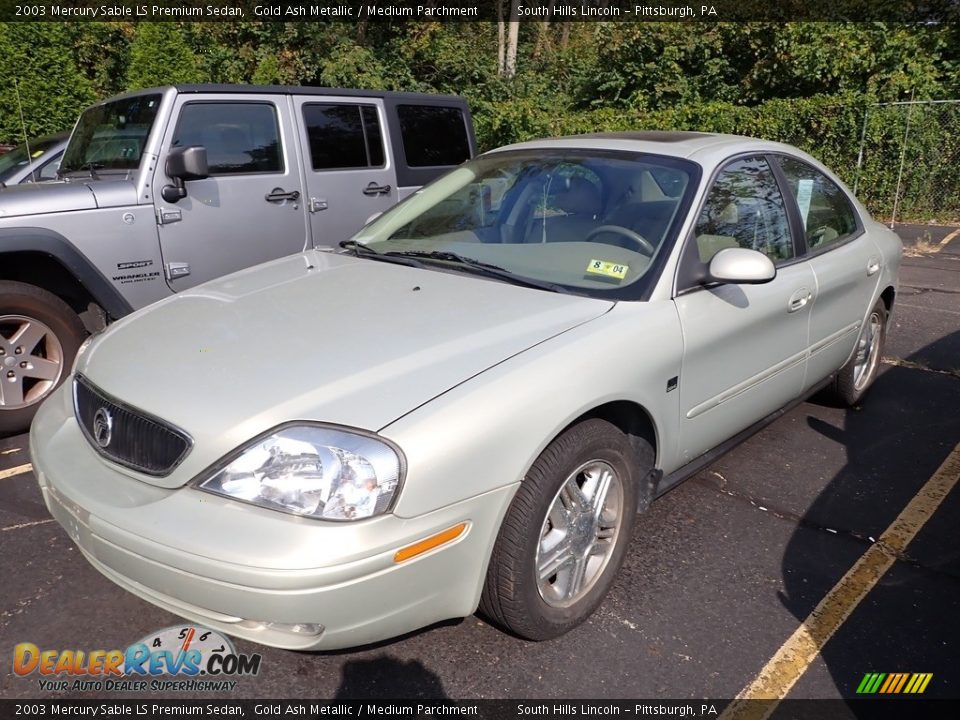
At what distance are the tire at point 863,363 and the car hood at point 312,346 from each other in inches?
100

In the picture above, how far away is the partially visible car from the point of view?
6574 millimetres

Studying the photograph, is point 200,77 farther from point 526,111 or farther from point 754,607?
point 754,607

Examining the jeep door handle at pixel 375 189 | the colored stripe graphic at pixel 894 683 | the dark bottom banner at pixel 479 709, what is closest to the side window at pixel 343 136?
the jeep door handle at pixel 375 189

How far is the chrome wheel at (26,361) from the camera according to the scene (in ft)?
13.6

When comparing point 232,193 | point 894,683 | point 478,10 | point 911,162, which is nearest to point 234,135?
point 232,193

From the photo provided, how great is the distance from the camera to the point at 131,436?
228cm

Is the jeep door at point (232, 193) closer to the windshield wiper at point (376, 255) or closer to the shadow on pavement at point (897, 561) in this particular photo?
the windshield wiper at point (376, 255)

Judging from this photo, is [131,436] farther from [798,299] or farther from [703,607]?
[798,299]

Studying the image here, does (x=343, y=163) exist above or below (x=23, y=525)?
above

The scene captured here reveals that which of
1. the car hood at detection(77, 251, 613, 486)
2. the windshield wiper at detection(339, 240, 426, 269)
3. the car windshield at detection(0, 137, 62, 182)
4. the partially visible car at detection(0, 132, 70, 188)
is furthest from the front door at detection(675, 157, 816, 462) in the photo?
the car windshield at detection(0, 137, 62, 182)

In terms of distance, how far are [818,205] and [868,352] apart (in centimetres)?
127

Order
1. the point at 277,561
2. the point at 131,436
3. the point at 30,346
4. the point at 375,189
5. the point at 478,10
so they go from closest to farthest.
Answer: the point at 277,561, the point at 131,436, the point at 30,346, the point at 375,189, the point at 478,10

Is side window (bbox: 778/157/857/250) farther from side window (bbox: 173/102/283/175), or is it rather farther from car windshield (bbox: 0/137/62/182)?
car windshield (bbox: 0/137/62/182)

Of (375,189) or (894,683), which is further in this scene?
(375,189)
